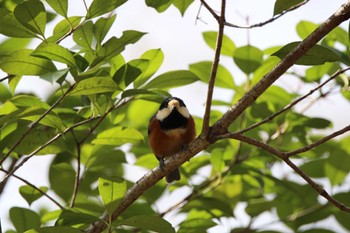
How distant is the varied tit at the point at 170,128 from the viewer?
3.03m

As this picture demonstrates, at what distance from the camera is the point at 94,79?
6.33 ft

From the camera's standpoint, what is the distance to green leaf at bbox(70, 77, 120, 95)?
1.93m

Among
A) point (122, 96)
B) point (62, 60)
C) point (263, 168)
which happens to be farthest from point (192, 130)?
point (62, 60)

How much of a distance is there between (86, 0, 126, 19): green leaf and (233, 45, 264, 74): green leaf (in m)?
0.81

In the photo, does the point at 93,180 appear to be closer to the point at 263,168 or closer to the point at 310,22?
the point at 263,168

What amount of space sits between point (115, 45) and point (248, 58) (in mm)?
843

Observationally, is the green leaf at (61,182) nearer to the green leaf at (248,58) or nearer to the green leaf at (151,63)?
the green leaf at (151,63)

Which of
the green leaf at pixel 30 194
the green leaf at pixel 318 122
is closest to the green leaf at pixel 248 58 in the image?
the green leaf at pixel 318 122

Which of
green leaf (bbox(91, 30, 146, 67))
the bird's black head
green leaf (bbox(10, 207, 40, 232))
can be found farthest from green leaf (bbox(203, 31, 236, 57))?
green leaf (bbox(10, 207, 40, 232))

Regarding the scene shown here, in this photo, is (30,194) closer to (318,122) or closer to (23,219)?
(23,219)

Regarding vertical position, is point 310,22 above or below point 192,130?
above

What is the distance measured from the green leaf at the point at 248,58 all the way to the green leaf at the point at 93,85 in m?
0.86

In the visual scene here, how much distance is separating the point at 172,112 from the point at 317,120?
0.82 m

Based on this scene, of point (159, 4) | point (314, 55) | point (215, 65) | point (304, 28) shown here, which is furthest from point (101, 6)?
point (304, 28)
